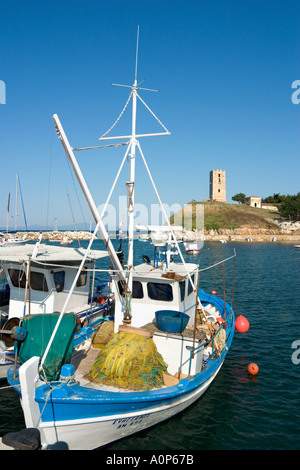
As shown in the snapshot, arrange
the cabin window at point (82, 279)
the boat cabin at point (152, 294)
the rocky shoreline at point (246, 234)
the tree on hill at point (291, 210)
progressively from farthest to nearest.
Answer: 1. the tree on hill at point (291, 210)
2. the rocky shoreline at point (246, 234)
3. the cabin window at point (82, 279)
4. the boat cabin at point (152, 294)

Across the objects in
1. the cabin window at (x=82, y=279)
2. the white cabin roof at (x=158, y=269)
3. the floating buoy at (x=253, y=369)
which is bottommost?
the floating buoy at (x=253, y=369)

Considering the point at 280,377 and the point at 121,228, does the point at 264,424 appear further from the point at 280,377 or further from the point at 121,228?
the point at 121,228

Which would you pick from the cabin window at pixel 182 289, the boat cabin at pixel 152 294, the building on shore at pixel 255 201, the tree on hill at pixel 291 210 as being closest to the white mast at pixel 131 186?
the boat cabin at pixel 152 294

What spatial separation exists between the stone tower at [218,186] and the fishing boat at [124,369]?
169 meters

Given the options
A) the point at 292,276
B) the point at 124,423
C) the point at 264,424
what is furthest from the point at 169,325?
the point at 292,276

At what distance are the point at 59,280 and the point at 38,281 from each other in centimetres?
87

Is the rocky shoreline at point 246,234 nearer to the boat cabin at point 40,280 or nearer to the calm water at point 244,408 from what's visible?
the calm water at point 244,408

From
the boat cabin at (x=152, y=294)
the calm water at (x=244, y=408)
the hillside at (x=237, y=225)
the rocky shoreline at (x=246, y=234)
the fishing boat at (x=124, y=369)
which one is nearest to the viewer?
the fishing boat at (x=124, y=369)

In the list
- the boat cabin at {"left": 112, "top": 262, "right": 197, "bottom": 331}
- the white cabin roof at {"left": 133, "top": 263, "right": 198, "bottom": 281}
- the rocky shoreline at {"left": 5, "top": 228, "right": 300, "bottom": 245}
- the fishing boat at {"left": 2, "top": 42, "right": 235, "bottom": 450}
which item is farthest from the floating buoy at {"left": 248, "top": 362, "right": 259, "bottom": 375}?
the rocky shoreline at {"left": 5, "top": 228, "right": 300, "bottom": 245}

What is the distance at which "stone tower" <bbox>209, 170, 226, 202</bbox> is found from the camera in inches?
6885

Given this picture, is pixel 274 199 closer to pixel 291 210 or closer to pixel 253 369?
pixel 291 210

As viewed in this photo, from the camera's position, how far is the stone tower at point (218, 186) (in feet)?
574

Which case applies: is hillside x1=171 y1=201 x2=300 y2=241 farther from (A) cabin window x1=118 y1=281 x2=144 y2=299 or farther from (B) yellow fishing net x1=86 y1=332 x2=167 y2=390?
(B) yellow fishing net x1=86 y1=332 x2=167 y2=390
